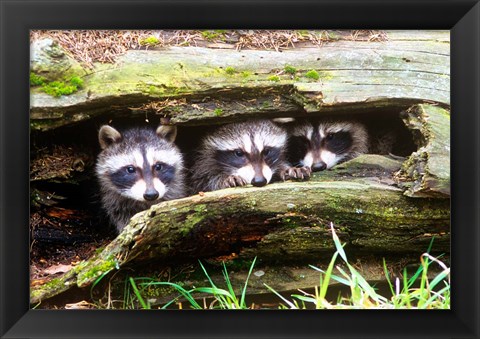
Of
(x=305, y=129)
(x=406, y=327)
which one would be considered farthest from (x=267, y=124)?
(x=406, y=327)

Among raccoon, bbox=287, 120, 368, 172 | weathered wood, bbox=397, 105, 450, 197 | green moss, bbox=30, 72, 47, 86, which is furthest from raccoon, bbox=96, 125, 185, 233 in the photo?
weathered wood, bbox=397, 105, 450, 197

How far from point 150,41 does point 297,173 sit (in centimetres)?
137

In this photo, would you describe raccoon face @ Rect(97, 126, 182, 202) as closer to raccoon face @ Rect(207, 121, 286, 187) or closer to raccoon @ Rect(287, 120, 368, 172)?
raccoon face @ Rect(207, 121, 286, 187)

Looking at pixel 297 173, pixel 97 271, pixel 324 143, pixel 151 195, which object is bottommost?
pixel 97 271

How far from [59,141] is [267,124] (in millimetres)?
1479

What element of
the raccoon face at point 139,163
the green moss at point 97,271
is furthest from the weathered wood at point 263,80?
the green moss at point 97,271

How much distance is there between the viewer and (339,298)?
14.4ft

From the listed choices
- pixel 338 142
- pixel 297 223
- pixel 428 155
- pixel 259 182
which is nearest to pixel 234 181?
pixel 259 182

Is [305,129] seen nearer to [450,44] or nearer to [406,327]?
[450,44]

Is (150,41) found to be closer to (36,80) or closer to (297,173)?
(36,80)

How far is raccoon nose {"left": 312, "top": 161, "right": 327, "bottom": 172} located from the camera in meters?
4.75

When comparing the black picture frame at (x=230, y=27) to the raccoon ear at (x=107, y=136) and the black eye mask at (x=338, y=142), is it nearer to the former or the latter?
the raccoon ear at (x=107, y=136)
